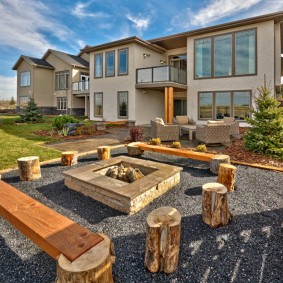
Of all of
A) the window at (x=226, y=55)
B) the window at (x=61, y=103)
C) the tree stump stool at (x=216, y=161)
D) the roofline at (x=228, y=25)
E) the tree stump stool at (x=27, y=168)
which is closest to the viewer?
the tree stump stool at (x=27, y=168)

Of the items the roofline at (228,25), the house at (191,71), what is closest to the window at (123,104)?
the house at (191,71)

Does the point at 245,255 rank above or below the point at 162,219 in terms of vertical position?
below

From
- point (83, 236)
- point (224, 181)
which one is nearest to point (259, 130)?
point (224, 181)

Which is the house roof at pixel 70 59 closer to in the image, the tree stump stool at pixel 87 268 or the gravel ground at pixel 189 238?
Result: the gravel ground at pixel 189 238

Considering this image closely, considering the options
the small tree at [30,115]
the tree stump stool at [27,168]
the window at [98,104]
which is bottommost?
the tree stump stool at [27,168]

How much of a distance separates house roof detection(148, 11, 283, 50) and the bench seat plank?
48.9ft

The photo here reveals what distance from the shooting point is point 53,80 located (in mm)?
27375

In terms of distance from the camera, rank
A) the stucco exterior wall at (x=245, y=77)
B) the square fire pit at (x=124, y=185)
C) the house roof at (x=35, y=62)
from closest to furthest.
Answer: the square fire pit at (x=124, y=185) → the stucco exterior wall at (x=245, y=77) → the house roof at (x=35, y=62)

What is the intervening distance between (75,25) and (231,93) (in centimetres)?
1454

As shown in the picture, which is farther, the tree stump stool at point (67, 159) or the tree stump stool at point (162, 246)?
the tree stump stool at point (67, 159)

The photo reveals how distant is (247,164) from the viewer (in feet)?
18.2

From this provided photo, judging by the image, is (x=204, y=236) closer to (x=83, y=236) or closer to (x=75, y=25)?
(x=83, y=236)

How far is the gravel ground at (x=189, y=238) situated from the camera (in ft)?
7.04

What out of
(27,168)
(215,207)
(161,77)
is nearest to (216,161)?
(215,207)
